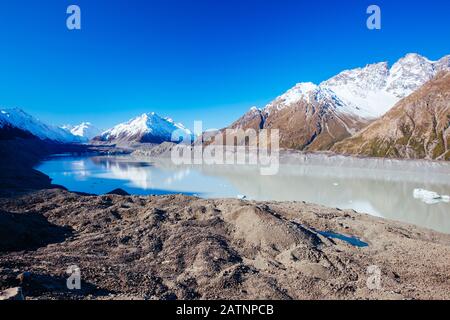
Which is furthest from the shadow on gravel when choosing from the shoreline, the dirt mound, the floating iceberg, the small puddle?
the floating iceberg

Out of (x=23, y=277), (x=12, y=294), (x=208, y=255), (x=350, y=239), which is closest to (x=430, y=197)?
(x=350, y=239)

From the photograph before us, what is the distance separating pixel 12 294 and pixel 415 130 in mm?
145538

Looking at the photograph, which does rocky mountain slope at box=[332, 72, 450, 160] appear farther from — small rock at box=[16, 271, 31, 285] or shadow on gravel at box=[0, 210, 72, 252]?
small rock at box=[16, 271, 31, 285]

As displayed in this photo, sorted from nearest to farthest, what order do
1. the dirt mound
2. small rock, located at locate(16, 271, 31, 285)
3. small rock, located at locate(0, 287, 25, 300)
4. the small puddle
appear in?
small rock, located at locate(0, 287, 25, 300)
small rock, located at locate(16, 271, 31, 285)
the dirt mound
the small puddle

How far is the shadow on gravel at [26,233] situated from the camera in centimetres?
1920

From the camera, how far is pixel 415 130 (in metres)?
126

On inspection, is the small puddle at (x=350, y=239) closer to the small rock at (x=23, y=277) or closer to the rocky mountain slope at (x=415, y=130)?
the small rock at (x=23, y=277)

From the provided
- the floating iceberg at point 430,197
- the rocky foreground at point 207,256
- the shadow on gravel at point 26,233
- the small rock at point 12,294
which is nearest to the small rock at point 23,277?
the rocky foreground at point 207,256

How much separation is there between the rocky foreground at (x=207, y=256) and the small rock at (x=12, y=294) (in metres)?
0.08

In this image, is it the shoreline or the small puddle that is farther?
the small puddle

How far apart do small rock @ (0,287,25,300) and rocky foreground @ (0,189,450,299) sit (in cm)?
8

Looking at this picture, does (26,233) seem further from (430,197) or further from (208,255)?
(430,197)

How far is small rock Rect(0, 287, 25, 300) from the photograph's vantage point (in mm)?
10031
